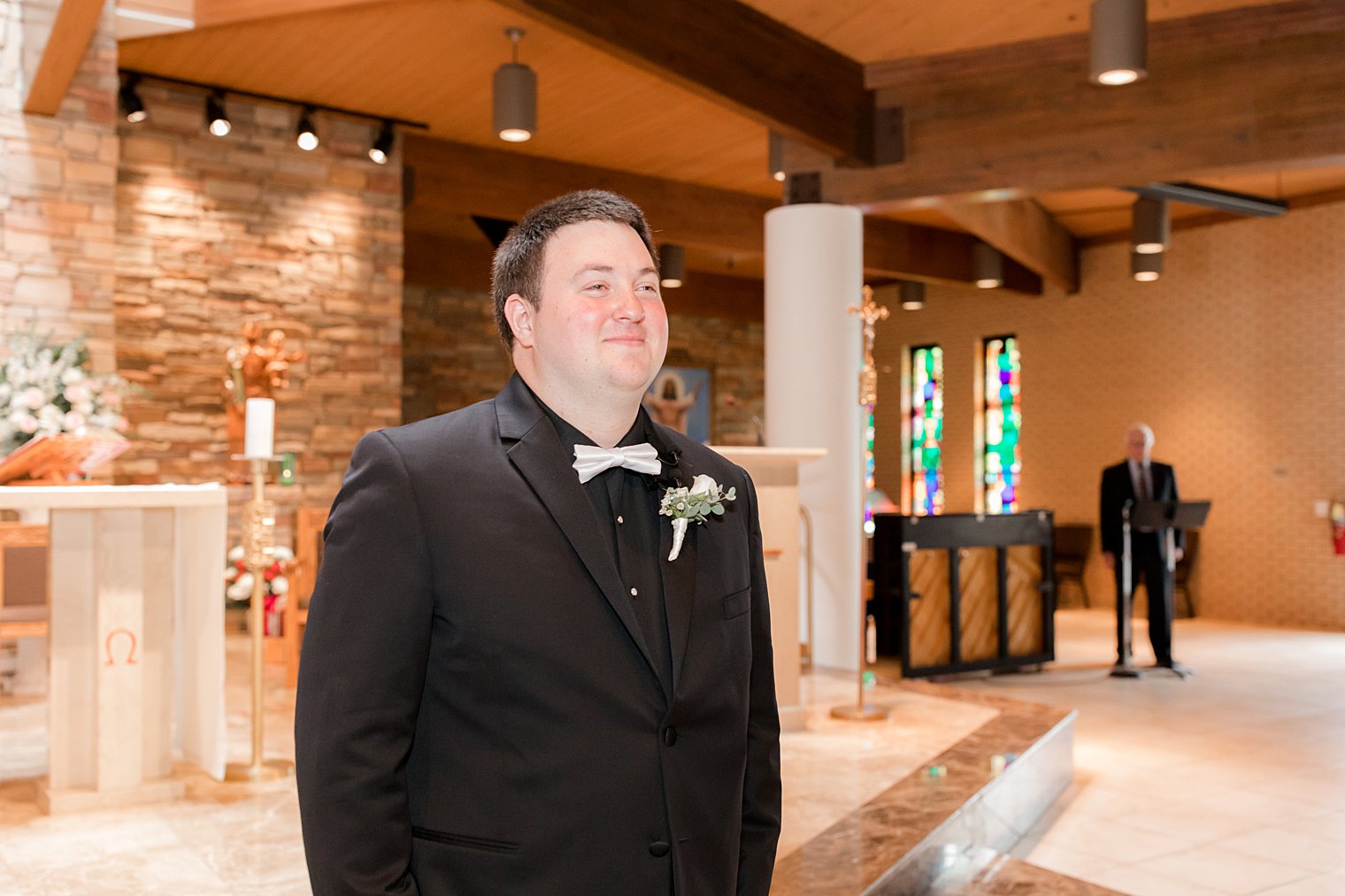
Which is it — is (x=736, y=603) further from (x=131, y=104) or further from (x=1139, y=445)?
(x=1139, y=445)

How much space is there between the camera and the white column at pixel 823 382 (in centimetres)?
762

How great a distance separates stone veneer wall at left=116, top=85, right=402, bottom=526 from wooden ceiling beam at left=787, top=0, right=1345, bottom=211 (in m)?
3.20

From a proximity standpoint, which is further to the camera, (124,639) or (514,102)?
(514,102)

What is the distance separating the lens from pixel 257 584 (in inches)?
162

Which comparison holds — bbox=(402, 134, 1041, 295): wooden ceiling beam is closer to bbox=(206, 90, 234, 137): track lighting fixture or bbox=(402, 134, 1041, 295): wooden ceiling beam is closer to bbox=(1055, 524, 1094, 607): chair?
bbox=(206, 90, 234, 137): track lighting fixture

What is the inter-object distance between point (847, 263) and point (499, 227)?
4686 mm

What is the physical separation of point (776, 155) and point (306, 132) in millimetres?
3239

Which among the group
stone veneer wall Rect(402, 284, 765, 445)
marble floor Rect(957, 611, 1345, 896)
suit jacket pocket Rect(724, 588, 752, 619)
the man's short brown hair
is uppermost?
stone veneer wall Rect(402, 284, 765, 445)

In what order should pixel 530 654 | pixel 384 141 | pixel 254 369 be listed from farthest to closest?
1. pixel 384 141
2. pixel 254 369
3. pixel 530 654

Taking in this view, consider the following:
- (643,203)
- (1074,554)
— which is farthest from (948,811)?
Result: (1074,554)

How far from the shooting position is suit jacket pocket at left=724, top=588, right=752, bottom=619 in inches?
62.4

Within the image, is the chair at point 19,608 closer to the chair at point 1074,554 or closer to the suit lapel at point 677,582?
the suit lapel at point 677,582

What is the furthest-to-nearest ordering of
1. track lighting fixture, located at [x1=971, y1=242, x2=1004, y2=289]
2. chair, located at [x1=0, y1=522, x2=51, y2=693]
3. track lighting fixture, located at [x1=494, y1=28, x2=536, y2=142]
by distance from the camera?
track lighting fixture, located at [x1=971, y1=242, x2=1004, y2=289], track lighting fixture, located at [x1=494, y1=28, x2=536, y2=142], chair, located at [x1=0, y1=522, x2=51, y2=693]

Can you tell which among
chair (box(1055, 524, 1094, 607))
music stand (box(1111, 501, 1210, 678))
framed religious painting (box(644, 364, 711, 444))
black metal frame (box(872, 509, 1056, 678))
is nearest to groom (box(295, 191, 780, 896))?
black metal frame (box(872, 509, 1056, 678))
